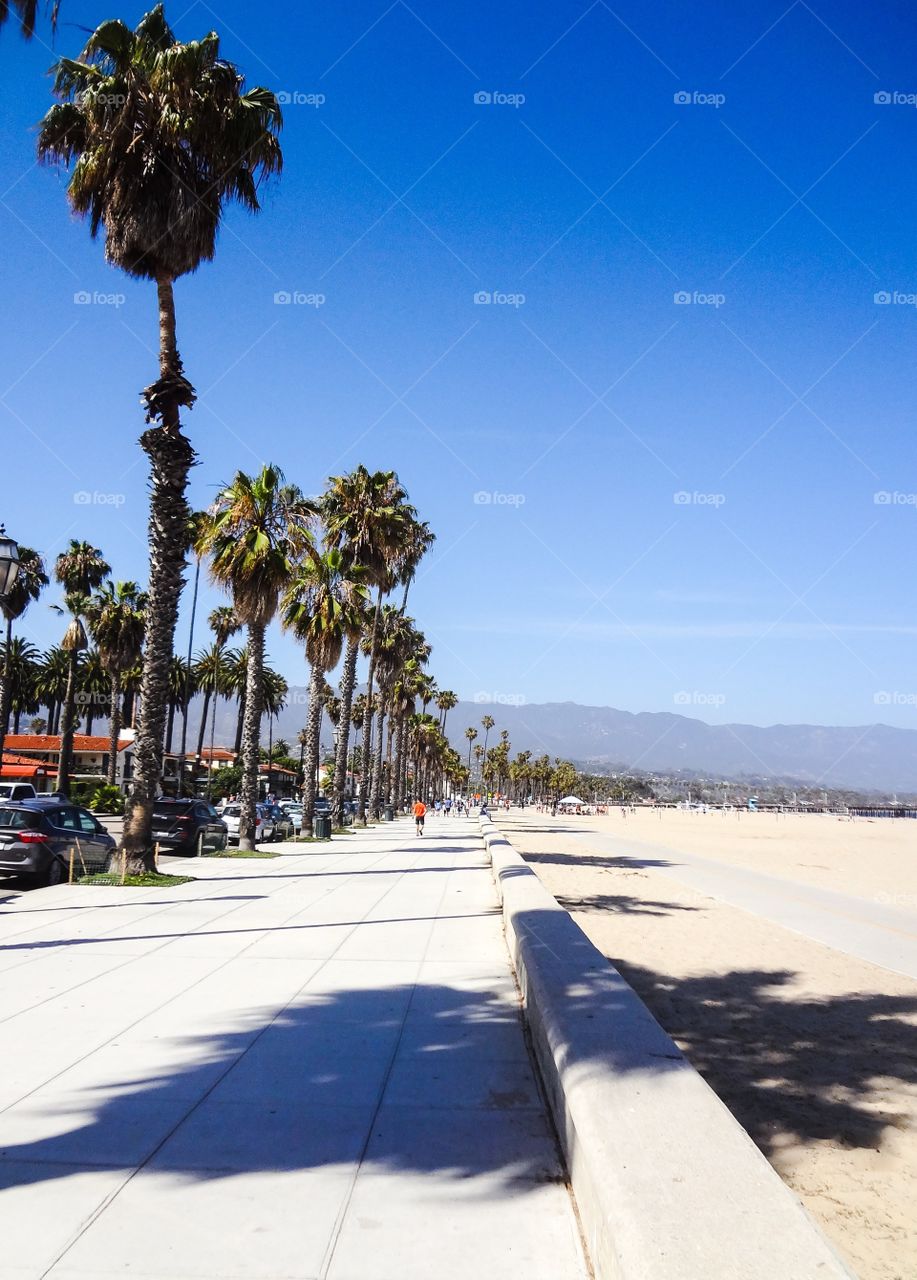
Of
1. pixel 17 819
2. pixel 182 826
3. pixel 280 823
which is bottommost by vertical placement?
pixel 280 823

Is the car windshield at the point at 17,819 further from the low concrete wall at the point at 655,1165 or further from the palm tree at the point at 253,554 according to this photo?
the low concrete wall at the point at 655,1165

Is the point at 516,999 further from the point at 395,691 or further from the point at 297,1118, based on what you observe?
the point at 395,691

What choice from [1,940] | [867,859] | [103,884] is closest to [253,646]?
[103,884]

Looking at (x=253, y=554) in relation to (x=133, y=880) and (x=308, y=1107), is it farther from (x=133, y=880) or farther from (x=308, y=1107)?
(x=308, y=1107)

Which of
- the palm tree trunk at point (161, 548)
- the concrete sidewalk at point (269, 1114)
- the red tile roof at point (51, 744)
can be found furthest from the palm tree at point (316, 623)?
the red tile roof at point (51, 744)

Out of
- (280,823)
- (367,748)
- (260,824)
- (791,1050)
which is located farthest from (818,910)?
(367,748)

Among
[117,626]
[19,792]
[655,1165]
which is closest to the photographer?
[655,1165]

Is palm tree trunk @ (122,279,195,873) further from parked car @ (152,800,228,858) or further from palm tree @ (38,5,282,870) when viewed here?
parked car @ (152,800,228,858)

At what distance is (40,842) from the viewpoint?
1530cm

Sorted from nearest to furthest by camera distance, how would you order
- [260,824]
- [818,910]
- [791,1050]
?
[791,1050], [818,910], [260,824]

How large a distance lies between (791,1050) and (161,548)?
1258 centimetres

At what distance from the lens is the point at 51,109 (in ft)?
51.1

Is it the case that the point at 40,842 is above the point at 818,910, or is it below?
above

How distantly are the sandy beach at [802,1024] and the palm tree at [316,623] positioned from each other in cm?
1373
